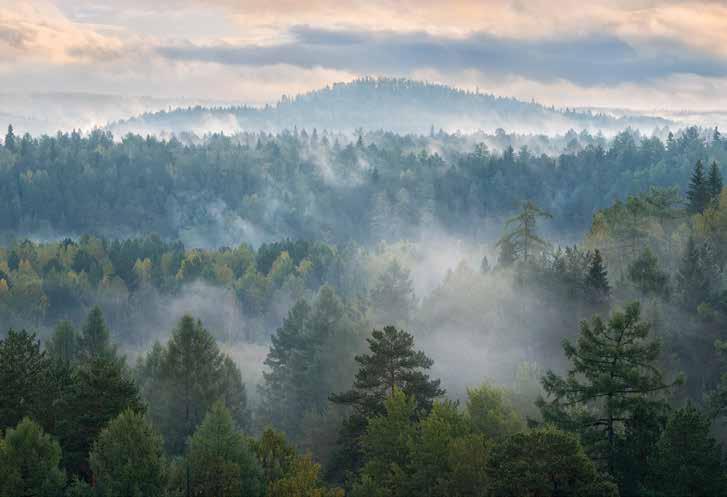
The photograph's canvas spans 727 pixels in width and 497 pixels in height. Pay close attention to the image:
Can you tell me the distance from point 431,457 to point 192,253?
165 meters

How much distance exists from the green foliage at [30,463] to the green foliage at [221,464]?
5050mm

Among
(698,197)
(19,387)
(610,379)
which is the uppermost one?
(698,197)

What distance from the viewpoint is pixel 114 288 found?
6609 inches

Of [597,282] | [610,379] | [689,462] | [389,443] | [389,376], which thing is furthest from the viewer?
[597,282]

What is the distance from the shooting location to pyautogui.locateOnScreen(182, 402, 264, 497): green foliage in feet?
117

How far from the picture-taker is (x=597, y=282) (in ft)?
221

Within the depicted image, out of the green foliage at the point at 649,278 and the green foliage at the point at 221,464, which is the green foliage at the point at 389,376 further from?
the green foliage at the point at 649,278

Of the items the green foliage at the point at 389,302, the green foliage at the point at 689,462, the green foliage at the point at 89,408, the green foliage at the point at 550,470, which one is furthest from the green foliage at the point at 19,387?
the green foliage at the point at 389,302

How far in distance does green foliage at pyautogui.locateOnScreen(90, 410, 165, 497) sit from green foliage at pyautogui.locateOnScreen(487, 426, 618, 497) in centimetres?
1304

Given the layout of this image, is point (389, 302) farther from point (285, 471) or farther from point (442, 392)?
point (285, 471)

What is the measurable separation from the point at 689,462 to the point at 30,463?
24.4 meters

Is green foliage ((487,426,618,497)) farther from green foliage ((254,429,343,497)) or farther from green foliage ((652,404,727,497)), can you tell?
green foliage ((254,429,343,497))

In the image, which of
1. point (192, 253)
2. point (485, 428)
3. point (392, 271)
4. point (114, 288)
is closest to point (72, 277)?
point (114, 288)

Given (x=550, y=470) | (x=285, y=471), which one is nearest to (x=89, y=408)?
(x=285, y=471)
